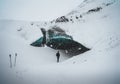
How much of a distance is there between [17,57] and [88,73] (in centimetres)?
115

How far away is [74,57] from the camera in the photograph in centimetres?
287

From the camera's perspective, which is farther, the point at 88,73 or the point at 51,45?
the point at 51,45

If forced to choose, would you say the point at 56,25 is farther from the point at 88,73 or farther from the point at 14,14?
the point at 88,73

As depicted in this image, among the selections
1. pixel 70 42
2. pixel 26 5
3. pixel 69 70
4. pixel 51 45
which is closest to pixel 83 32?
pixel 70 42

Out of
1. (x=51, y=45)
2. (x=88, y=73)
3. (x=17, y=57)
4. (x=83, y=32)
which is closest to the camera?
(x=88, y=73)

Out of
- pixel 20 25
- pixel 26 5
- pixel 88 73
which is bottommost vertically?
pixel 88 73

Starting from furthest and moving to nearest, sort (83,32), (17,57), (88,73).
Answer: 1. (83,32)
2. (17,57)
3. (88,73)

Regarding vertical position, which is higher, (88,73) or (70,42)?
(70,42)

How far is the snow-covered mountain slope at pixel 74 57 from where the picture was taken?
251 centimetres

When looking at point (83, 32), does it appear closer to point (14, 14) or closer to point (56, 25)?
point (56, 25)

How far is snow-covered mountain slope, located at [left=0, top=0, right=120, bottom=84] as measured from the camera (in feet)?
8.23

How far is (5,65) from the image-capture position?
8.67 feet

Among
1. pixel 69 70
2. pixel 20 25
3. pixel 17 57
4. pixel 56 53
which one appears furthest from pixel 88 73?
pixel 20 25

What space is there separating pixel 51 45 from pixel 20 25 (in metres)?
0.69
